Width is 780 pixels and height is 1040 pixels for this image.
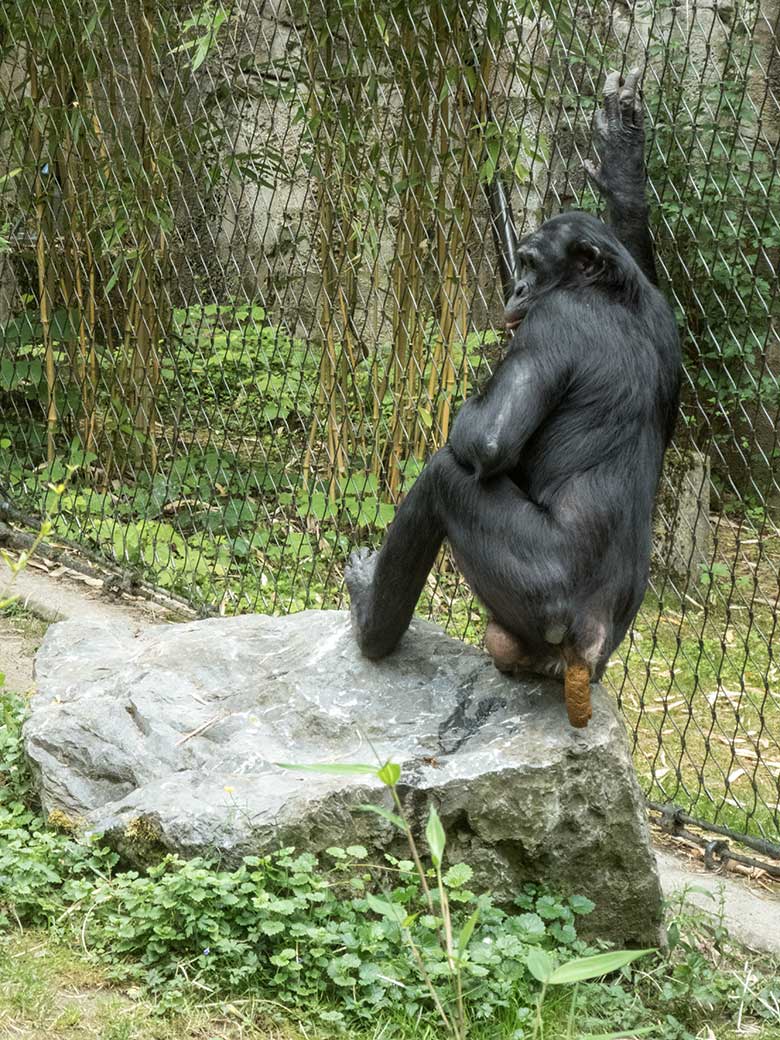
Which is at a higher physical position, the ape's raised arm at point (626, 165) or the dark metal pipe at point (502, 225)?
the ape's raised arm at point (626, 165)

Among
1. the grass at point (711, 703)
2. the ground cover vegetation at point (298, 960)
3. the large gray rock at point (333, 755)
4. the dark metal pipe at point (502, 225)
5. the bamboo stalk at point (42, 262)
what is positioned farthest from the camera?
the bamboo stalk at point (42, 262)

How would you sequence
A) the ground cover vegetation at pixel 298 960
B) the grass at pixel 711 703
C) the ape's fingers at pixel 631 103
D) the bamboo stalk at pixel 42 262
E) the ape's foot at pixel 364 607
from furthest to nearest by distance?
the bamboo stalk at pixel 42 262, the grass at pixel 711 703, the ape's fingers at pixel 631 103, the ape's foot at pixel 364 607, the ground cover vegetation at pixel 298 960

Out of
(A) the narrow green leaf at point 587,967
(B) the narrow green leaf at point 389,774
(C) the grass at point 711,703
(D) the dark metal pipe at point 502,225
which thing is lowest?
(C) the grass at point 711,703

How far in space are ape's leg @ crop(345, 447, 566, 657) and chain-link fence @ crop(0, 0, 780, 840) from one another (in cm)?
158

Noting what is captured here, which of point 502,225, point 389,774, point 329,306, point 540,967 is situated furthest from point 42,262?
point 540,967

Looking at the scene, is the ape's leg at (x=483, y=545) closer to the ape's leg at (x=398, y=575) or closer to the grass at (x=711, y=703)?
the ape's leg at (x=398, y=575)

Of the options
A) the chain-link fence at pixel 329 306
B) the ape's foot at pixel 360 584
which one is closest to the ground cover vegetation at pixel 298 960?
the ape's foot at pixel 360 584

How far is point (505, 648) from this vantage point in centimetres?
413

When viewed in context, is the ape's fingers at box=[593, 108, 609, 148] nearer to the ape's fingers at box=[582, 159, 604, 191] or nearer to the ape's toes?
the ape's fingers at box=[582, 159, 604, 191]

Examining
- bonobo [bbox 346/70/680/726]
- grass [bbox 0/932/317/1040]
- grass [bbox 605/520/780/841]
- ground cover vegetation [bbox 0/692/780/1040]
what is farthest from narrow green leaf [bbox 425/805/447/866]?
grass [bbox 605/520/780/841]

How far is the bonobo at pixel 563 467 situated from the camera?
12.6 feet

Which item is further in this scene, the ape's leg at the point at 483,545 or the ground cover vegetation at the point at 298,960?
the ape's leg at the point at 483,545

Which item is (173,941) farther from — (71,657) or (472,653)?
(71,657)

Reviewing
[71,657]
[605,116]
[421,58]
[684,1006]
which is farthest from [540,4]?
[684,1006]
